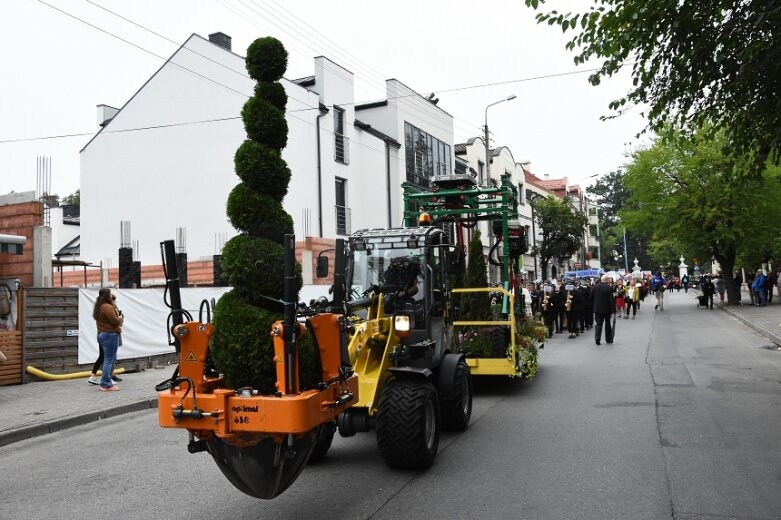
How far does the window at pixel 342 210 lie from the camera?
2634cm

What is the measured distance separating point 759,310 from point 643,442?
2264cm

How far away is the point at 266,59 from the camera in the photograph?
16.5 feet

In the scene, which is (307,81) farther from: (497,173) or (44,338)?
(497,173)

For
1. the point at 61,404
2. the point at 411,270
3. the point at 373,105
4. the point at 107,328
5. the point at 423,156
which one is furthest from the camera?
the point at 423,156

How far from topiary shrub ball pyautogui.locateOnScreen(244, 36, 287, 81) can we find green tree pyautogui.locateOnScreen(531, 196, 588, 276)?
136 feet

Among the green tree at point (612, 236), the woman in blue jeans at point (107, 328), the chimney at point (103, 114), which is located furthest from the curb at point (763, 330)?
the green tree at point (612, 236)

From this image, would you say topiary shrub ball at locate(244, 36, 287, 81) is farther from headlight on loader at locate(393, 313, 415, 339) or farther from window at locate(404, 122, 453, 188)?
window at locate(404, 122, 453, 188)

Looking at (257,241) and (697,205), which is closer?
(257,241)

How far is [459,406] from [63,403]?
21.2 ft

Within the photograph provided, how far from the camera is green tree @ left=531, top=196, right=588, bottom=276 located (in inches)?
1797

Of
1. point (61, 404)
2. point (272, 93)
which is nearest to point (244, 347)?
point (272, 93)

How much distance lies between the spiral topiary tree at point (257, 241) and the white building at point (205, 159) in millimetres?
18638

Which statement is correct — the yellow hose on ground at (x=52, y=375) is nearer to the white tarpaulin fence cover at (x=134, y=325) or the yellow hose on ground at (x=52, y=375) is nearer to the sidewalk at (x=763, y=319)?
the white tarpaulin fence cover at (x=134, y=325)

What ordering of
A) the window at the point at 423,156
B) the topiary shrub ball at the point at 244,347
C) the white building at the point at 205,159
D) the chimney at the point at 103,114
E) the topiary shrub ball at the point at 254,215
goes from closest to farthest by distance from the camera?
1. the topiary shrub ball at the point at 244,347
2. the topiary shrub ball at the point at 254,215
3. the white building at the point at 205,159
4. the chimney at the point at 103,114
5. the window at the point at 423,156
